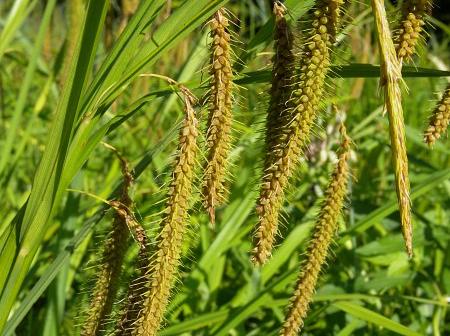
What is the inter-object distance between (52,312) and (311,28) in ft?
2.80

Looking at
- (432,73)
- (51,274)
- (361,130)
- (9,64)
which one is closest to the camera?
(432,73)

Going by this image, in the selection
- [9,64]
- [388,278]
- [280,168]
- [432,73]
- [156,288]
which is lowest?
[9,64]

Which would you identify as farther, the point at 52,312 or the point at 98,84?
the point at 52,312

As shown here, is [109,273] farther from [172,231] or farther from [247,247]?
[247,247]

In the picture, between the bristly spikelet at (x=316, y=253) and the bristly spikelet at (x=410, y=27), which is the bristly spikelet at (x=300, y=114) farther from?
the bristly spikelet at (x=316, y=253)

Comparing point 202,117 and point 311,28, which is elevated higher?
point 311,28

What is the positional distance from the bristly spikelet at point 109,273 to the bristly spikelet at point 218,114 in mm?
217

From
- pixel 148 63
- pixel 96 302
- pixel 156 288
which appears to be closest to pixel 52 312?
pixel 96 302

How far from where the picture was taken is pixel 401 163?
28.0 inches

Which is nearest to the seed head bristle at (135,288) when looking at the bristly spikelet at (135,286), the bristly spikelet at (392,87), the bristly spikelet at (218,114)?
the bristly spikelet at (135,286)

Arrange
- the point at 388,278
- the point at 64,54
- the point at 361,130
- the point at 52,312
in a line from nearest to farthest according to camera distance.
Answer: the point at 52,312 → the point at 388,278 → the point at 64,54 → the point at 361,130

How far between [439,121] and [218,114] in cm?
25

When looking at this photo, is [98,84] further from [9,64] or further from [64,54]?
[9,64]

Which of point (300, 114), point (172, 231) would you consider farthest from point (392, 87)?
point (172, 231)
